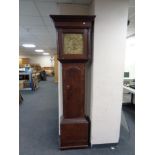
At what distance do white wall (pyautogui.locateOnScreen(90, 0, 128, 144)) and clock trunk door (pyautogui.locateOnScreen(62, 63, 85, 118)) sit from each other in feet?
0.63

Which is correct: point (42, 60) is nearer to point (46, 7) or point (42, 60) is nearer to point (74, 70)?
point (46, 7)

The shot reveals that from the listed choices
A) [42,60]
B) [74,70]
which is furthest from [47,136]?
[42,60]

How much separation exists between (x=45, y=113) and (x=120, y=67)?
271cm

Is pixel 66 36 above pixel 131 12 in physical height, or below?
below

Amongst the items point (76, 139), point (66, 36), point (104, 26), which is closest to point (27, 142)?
point (76, 139)

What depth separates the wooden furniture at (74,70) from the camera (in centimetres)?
221

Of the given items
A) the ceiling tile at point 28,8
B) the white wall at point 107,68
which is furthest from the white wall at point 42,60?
the white wall at point 107,68

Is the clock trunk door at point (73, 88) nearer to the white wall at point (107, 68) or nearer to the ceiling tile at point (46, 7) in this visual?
the white wall at point (107, 68)

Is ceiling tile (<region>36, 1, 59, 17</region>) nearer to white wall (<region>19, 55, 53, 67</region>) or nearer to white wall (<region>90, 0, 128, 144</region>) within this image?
white wall (<region>90, 0, 128, 144</region>)

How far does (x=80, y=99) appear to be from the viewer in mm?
2418

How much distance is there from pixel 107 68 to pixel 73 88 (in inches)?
24.8

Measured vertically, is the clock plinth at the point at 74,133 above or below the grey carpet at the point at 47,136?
above
